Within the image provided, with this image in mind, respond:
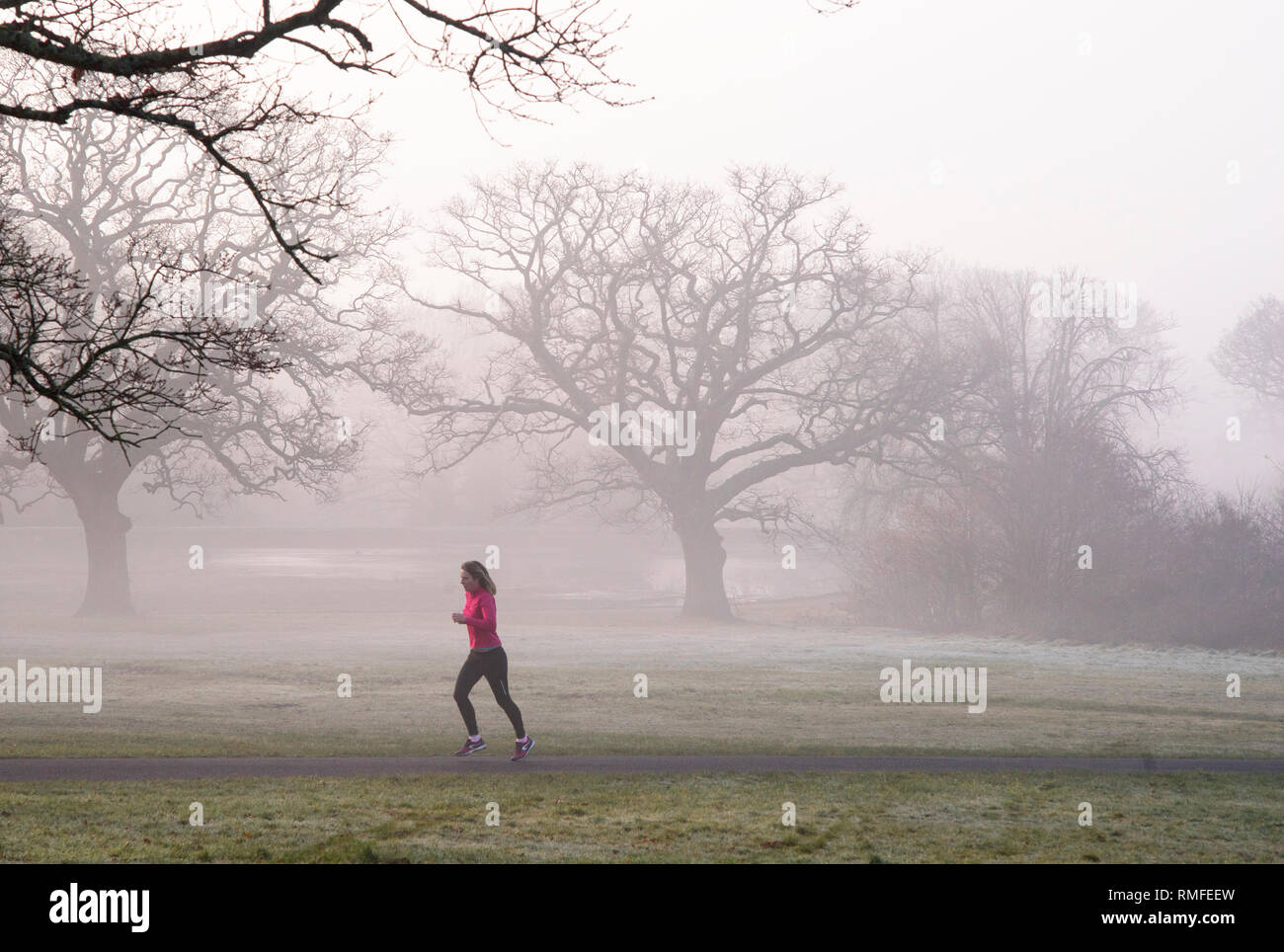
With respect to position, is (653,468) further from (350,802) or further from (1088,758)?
(350,802)

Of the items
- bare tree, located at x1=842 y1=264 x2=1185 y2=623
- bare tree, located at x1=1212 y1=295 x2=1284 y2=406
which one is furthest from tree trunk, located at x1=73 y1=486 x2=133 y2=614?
bare tree, located at x1=1212 y1=295 x2=1284 y2=406

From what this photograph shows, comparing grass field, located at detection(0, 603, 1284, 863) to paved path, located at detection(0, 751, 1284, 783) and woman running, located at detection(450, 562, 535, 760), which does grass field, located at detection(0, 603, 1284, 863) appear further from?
woman running, located at detection(450, 562, 535, 760)

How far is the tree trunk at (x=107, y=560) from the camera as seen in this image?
39.4 meters

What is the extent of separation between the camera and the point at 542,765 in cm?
1367

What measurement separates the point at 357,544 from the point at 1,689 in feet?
203

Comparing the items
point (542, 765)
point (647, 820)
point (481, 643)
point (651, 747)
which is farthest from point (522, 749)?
point (647, 820)

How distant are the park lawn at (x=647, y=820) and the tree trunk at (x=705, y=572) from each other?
31.3m

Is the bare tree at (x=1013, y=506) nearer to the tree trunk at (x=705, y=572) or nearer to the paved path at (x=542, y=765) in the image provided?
the tree trunk at (x=705, y=572)

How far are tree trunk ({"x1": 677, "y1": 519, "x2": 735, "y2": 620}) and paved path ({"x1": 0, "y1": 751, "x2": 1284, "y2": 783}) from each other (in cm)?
2970

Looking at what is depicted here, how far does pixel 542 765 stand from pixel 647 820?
2.98 m

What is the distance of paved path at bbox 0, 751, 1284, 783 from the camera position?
12781 mm

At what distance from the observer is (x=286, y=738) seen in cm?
1565

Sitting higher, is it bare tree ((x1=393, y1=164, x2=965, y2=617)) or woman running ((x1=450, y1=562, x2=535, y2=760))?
bare tree ((x1=393, y1=164, x2=965, y2=617))
